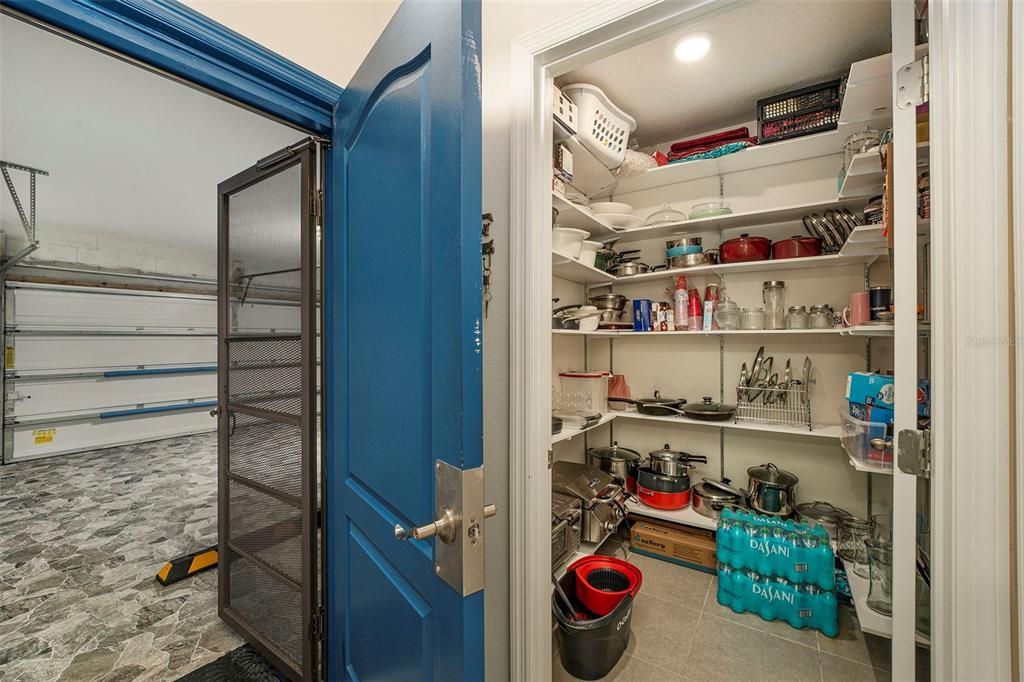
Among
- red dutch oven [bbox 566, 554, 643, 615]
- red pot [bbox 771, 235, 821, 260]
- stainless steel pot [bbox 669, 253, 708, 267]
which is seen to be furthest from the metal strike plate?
red pot [bbox 771, 235, 821, 260]

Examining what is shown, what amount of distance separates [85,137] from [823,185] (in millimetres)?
4781

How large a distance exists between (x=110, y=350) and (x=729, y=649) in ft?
24.3

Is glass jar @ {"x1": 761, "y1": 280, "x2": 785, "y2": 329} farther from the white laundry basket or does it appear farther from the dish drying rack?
the white laundry basket

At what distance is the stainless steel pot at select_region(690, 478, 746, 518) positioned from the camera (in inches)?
88.0

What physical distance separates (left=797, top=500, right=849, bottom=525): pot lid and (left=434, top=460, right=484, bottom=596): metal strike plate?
2.27 meters

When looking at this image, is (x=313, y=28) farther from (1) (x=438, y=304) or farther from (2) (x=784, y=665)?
(2) (x=784, y=665)

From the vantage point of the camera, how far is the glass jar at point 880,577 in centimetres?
149

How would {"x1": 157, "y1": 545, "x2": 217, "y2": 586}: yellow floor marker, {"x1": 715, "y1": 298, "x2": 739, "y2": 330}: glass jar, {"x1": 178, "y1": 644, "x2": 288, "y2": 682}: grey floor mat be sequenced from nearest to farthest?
{"x1": 178, "y1": 644, "x2": 288, "y2": 682}: grey floor mat < {"x1": 157, "y1": 545, "x2": 217, "y2": 586}: yellow floor marker < {"x1": 715, "y1": 298, "x2": 739, "y2": 330}: glass jar

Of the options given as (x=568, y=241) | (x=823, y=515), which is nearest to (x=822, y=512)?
(x=823, y=515)

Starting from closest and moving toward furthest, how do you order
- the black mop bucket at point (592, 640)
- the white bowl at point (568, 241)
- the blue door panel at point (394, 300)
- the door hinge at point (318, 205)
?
the blue door panel at point (394, 300) < the door hinge at point (318, 205) < the black mop bucket at point (592, 640) < the white bowl at point (568, 241)

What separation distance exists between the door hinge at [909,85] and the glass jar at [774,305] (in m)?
1.36

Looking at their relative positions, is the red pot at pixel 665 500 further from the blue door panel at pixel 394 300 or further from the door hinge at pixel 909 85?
the door hinge at pixel 909 85

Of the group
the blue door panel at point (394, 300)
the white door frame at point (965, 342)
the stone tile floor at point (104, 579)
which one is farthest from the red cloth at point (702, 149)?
the stone tile floor at point (104, 579)

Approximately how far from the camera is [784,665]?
1.59m
